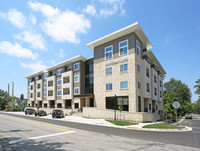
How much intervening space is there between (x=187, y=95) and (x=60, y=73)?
50160mm

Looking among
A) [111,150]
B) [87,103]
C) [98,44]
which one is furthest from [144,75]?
[111,150]

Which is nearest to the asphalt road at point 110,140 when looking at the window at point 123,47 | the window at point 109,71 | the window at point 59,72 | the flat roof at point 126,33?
the window at point 109,71

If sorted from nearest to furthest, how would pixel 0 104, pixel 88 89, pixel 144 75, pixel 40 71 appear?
pixel 144 75, pixel 88 89, pixel 40 71, pixel 0 104

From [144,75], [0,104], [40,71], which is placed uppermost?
[40,71]

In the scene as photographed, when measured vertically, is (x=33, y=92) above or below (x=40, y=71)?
below

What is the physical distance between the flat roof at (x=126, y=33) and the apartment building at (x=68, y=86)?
26.8 feet

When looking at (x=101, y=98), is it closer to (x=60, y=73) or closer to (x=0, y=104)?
(x=60, y=73)


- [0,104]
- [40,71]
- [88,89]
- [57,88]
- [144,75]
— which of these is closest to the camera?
[144,75]

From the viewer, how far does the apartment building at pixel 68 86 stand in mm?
38188

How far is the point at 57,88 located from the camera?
46719 mm

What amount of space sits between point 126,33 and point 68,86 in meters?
22.3

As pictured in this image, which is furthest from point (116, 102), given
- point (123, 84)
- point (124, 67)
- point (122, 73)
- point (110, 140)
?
point (110, 140)

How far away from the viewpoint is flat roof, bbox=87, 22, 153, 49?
26019 mm

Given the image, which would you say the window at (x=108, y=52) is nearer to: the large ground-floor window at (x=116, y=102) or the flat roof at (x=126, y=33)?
the flat roof at (x=126, y=33)
